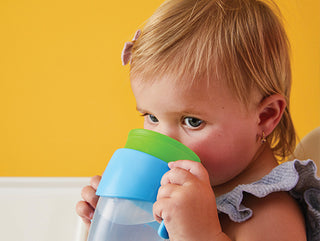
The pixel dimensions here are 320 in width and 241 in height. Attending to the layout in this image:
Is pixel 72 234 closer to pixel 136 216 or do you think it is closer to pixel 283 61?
pixel 136 216

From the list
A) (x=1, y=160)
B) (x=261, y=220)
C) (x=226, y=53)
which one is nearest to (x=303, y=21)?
(x=226, y=53)

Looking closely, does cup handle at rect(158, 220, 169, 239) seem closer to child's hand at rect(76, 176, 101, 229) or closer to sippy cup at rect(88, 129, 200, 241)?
sippy cup at rect(88, 129, 200, 241)

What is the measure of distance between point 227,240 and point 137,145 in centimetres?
15

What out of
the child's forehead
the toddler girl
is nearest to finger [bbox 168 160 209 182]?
the toddler girl

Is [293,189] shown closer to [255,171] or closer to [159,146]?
[255,171]

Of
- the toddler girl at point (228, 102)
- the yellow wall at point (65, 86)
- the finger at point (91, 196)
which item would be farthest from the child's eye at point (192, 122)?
the yellow wall at point (65, 86)

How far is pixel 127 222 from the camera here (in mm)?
515

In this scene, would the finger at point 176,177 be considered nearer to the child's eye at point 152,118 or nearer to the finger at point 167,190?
the finger at point 167,190

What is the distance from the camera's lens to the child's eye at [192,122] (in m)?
0.60

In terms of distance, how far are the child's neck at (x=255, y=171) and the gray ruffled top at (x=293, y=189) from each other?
5cm

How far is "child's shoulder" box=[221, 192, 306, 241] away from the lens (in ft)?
1.78

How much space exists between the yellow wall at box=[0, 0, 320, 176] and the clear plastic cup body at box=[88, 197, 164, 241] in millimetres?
1083

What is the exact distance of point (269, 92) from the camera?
0.64 metres

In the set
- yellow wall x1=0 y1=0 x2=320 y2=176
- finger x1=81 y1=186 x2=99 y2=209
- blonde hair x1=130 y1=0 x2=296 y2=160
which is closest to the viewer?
blonde hair x1=130 y1=0 x2=296 y2=160
